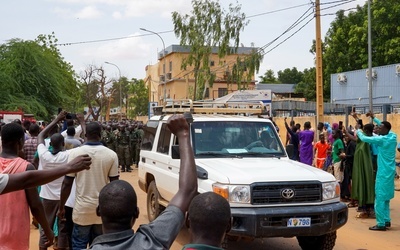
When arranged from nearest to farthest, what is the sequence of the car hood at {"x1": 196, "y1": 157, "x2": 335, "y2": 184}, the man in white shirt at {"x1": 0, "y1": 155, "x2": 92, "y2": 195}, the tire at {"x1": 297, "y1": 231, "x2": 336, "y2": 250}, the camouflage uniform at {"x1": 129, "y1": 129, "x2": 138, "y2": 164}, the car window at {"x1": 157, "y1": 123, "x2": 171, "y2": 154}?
the man in white shirt at {"x1": 0, "y1": 155, "x2": 92, "y2": 195}
the car hood at {"x1": 196, "y1": 157, "x2": 335, "y2": 184}
the tire at {"x1": 297, "y1": 231, "x2": 336, "y2": 250}
the car window at {"x1": 157, "y1": 123, "x2": 171, "y2": 154}
the camouflage uniform at {"x1": 129, "y1": 129, "x2": 138, "y2": 164}

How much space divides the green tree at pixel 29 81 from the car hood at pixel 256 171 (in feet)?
97.7

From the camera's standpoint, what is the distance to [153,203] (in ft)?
31.5

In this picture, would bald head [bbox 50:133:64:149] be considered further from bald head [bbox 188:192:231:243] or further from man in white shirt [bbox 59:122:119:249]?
bald head [bbox 188:192:231:243]

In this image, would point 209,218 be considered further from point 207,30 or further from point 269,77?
point 269,77

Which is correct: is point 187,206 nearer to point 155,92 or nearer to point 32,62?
point 32,62

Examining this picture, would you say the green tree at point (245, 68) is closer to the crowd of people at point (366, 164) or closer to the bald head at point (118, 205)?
the crowd of people at point (366, 164)

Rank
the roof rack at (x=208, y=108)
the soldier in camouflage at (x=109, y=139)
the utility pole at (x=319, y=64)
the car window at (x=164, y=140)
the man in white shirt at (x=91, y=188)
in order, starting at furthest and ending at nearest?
the soldier in camouflage at (x=109, y=139) < the utility pole at (x=319, y=64) < the roof rack at (x=208, y=108) < the car window at (x=164, y=140) < the man in white shirt at (x=91, y=188)

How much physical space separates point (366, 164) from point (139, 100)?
71005 mm

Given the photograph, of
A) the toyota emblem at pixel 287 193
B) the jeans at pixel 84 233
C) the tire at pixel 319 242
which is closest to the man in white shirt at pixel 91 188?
the jeans at pixel 84 233

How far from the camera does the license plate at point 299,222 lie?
263 inches

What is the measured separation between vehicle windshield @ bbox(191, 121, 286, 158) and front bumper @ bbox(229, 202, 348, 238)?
153 cm

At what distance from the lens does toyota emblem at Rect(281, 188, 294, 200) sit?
675 cm

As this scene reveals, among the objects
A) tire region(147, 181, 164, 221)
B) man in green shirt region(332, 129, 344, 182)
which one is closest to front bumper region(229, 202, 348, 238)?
tire region(147, 181, 164, 221)

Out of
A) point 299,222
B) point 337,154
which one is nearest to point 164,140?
point 299,222
